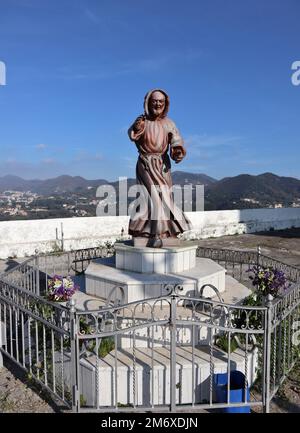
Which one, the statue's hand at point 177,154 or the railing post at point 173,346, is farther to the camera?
the statue's hand at point 177,154

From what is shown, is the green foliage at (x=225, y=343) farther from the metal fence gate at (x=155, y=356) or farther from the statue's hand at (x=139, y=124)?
the statue's hand at (x=139, y=124)

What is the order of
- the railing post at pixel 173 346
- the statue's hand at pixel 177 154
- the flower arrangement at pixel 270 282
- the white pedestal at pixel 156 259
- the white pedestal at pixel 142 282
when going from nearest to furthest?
1. the railing post at pixel 173 346
2. the white pedestal at pixel 142 282
3. the flower arrangement at pixel 270 282
4. the white pedestal at pixel 156 259
5. the statue's hand at pixel 177 154

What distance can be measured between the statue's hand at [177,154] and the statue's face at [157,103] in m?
0.66

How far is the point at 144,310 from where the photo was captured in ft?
17.0

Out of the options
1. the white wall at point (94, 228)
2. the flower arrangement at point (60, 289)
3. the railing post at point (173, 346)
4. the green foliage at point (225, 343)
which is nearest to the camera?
the railing post at point (173, 346)

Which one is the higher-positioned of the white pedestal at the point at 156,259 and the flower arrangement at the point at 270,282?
the white pedestal at the point at 156,259

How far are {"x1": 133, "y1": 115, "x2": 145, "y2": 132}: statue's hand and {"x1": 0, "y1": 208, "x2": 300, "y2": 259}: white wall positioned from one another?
27.7 feet

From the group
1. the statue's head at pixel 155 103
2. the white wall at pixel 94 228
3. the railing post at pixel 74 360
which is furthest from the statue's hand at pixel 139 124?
the white wall at pixel 94 228

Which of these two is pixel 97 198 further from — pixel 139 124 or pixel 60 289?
pixel 60 289

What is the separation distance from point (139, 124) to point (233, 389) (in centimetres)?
420

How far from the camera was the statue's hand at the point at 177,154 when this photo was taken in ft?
20.8
